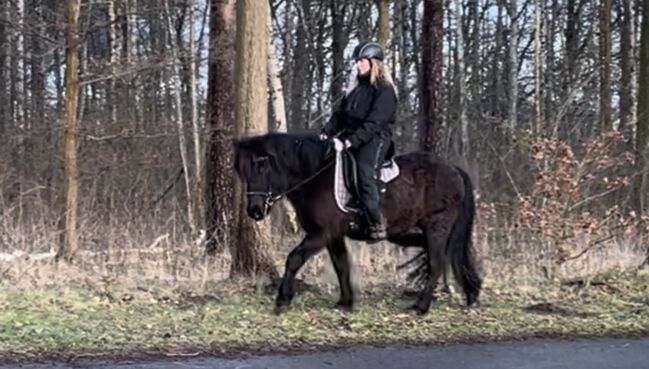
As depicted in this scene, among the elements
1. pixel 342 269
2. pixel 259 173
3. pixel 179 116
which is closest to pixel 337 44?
pixel 179 116

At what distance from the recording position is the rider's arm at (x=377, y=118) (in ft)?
28.2

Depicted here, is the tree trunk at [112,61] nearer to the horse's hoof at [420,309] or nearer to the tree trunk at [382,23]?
the tree trunk at [382,23]

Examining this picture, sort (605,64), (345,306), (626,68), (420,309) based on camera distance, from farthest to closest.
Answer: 1. (605,64)
2. (626,68)
3. (345,306)
4. (420,309)

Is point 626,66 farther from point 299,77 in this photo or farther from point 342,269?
point 342,269

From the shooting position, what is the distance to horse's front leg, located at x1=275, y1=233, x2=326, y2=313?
8.75 meters

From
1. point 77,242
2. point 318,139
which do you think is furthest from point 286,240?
point 318,139

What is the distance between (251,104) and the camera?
10.5 metres

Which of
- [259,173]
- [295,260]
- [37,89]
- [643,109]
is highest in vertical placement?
[37,89]

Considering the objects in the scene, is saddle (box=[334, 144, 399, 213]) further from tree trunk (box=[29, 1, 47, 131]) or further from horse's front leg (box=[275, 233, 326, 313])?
tree trunk (box=[29, 1, 47, 131])

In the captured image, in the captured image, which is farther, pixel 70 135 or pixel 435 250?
pixel 70 135

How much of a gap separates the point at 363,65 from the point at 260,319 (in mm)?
2659

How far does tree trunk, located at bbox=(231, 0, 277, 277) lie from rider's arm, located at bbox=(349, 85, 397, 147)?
2144 mm

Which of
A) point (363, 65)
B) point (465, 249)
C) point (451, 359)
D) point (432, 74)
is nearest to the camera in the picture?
point (451, 359)

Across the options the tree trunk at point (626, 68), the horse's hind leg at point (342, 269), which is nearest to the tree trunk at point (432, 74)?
the horse's hind leg at point (342, 269)
